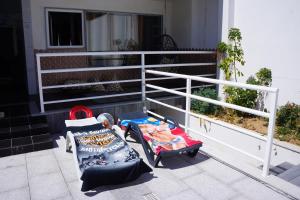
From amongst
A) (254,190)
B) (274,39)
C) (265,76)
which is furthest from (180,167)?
(274,39)

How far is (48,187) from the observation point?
3062 millimetres

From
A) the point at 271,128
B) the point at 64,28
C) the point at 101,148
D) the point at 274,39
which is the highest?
the point at 64,28

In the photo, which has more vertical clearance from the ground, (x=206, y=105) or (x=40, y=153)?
(x=206, y=105)

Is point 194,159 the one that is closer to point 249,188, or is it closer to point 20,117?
point 249,188

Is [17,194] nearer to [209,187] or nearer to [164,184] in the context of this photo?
[164,184]

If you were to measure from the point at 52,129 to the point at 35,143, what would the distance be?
0.70 meters

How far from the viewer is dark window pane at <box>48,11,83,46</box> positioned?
6.76m

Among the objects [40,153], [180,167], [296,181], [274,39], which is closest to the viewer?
[180,167]

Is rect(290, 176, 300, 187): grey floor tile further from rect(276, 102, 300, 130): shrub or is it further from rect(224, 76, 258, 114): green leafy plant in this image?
rect(224, 76, 258, 114): green leafy plant

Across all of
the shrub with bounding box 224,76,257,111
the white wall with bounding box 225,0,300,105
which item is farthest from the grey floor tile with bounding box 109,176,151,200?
the white wall with bounding box 225,0,300,105

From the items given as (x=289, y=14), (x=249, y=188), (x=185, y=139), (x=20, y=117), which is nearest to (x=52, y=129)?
(x=20, y=117)

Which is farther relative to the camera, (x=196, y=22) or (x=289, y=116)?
(x=196, y=22)

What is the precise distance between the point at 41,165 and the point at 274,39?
5.03 m

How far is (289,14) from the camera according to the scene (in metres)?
5.38
